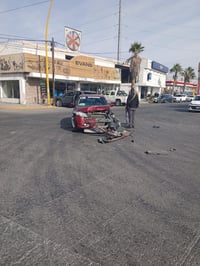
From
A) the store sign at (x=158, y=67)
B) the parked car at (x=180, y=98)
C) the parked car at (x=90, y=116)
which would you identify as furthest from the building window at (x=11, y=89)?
the parked car at (x=180, y=98)

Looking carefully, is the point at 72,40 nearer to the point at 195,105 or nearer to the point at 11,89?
the point at 11,89

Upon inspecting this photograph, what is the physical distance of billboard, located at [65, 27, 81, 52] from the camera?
27.1m

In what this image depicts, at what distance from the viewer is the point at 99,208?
3086 mm

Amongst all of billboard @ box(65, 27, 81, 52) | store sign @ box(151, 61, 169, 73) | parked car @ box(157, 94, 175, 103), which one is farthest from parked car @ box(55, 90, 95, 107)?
store sign @ box(151, 61, 169, 73)

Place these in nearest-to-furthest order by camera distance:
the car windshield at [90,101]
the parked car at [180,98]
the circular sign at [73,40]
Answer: the car windshield at [90,101] < the circular sign at [73,40] < the parked car at [180,98]

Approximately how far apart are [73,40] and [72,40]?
0.62 feet

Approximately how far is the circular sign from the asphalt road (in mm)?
25261

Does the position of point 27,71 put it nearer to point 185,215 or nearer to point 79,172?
point 79,172

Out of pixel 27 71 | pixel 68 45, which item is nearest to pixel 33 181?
pixel 27 71

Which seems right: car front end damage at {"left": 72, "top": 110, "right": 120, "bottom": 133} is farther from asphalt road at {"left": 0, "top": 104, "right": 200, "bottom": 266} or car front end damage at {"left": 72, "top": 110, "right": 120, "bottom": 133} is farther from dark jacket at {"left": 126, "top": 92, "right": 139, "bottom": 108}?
asphalt road at {"left": 0, "top": 104, "right": 200, "bottom": 266}

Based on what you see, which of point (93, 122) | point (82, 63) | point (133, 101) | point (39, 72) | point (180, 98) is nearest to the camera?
point (93, 122)

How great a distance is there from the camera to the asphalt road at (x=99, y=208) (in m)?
2.20

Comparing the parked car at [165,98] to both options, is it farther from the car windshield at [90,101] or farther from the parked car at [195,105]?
the car windshield at [90,101]

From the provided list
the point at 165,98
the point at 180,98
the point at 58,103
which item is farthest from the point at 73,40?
the point at 180,98
